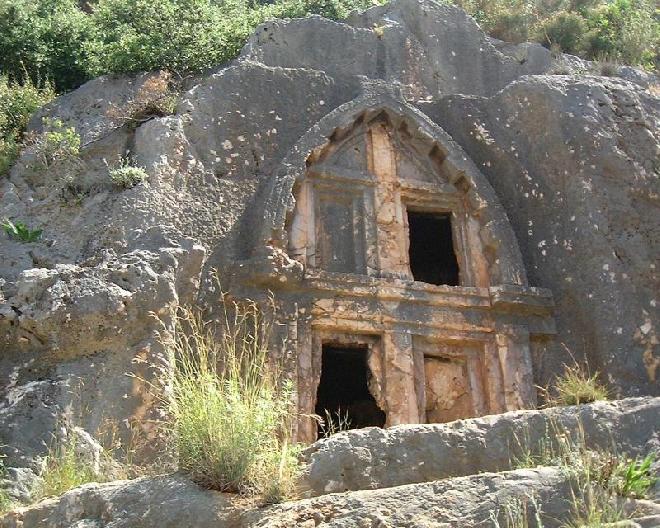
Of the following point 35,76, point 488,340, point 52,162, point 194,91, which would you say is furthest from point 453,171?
point 35,76

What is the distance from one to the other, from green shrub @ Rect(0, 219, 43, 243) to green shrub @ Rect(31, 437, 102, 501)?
3033 mm

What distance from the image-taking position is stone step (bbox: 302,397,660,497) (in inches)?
224

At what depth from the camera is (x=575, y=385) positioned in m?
8.25

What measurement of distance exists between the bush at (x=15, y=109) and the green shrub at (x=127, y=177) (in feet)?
4.82

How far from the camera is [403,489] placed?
205 inches

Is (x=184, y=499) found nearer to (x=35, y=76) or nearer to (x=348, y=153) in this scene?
(x=348, y=153)

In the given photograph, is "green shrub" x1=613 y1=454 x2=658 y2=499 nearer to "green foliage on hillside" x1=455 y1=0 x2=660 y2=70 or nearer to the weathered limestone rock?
the weathered limestone rock

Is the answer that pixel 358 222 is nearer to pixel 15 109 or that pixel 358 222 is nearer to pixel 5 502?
pixel 15 109

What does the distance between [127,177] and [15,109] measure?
252 centimetres

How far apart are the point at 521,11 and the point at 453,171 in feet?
20.5

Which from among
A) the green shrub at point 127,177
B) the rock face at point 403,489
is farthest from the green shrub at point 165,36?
the rock face at point 403,489

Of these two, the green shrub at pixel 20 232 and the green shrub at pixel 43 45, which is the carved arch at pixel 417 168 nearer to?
the green shrub at pixel 20 232

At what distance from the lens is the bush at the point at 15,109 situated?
414 inches

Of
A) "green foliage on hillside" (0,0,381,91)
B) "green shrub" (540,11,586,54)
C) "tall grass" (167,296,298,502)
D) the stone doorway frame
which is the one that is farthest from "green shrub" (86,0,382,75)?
"tall grass" (167,296,298,502)
